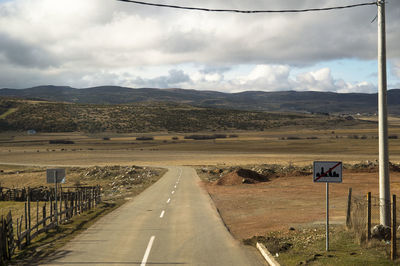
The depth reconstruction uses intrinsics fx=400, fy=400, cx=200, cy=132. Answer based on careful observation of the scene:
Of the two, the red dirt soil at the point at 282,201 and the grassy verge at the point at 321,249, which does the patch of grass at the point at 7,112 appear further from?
the grassy verge at the point at 321,249

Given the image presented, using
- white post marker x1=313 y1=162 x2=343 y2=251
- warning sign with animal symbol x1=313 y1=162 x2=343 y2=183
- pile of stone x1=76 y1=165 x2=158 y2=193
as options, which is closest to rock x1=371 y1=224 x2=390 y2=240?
white post marker x1=313 y1=162 x2=343 y2=251

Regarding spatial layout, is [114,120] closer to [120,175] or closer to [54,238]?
[120,175]

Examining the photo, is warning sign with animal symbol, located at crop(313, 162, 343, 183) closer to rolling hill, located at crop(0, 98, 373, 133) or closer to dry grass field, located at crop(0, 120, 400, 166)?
dry grass field, located at crop(0, 120, 400, 166)

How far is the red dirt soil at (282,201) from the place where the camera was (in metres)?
19.6

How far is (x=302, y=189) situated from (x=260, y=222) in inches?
621

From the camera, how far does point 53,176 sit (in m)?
18.9

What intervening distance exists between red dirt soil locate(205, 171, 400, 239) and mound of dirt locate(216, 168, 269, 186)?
4.48 feet

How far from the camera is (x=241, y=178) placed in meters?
42.2

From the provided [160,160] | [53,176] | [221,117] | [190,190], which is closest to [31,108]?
[221,117]

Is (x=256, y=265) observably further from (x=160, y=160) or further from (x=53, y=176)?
(x=160, y=160)

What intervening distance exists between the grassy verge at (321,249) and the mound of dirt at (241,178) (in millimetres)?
25280

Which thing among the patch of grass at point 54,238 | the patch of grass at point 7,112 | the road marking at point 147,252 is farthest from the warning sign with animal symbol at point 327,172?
the patch of grass at point 7,112

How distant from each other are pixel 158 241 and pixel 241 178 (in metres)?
27.7

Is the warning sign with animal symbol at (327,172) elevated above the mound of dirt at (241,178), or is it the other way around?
the warning sign with animal symbol at (327,172)
